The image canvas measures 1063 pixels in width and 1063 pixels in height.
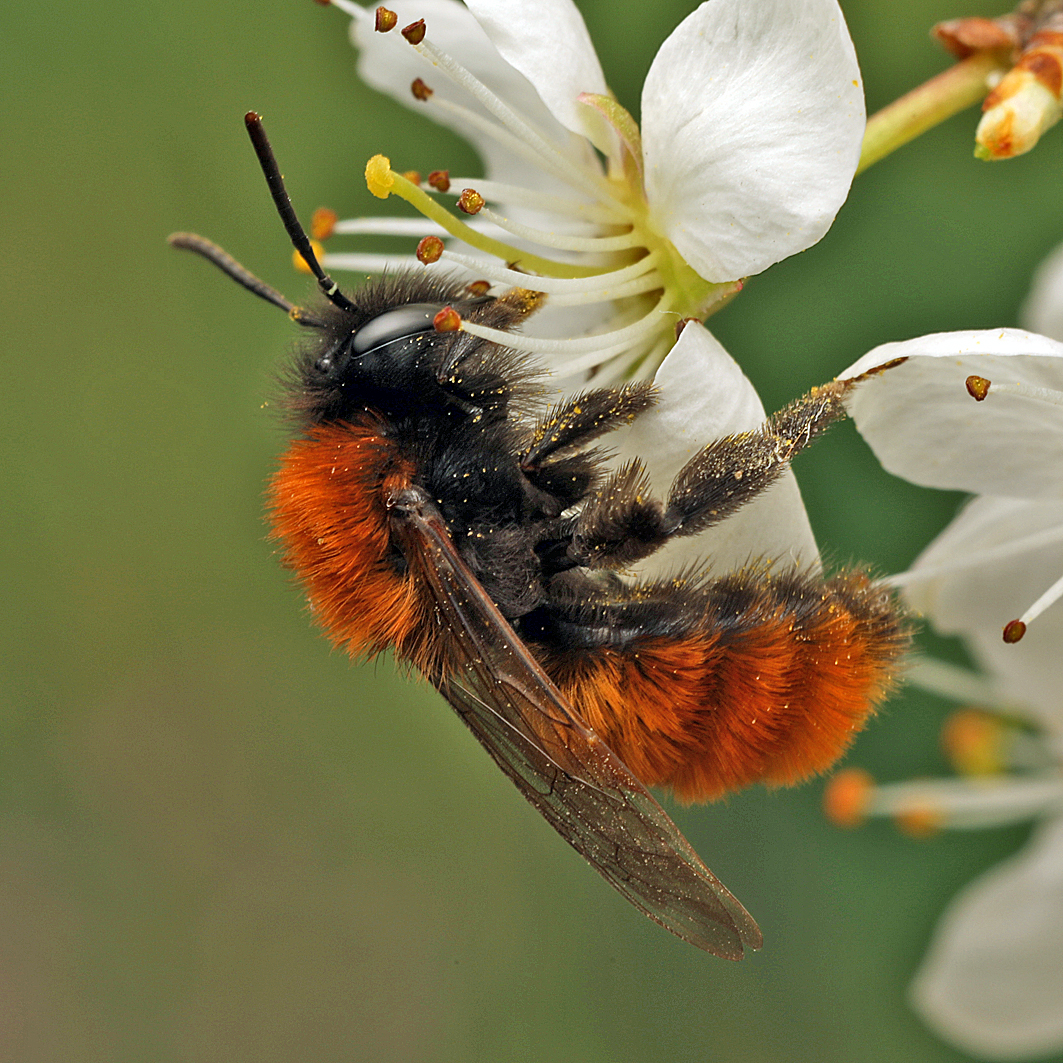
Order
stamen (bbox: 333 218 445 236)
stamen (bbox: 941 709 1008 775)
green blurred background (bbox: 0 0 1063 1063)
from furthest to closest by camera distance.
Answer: green blurred background (bbox: 0 0 1063 1063) < stamen (bbox: 941 709 1008 775) < stamen (bbox: 333 218 445 236)

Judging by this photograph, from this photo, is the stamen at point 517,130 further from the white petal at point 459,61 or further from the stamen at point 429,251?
the stamen at point 429,251

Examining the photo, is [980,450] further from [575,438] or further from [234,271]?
[234,271]

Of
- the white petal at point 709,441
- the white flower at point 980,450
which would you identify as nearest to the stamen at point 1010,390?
the white flower at point 980,450

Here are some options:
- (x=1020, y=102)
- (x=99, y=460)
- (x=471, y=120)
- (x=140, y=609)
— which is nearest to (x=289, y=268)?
(x=99, y=460)

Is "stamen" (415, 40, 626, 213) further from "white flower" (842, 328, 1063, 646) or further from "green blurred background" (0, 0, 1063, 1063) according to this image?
"green blurred background" (0, 0, 1063, 1063)

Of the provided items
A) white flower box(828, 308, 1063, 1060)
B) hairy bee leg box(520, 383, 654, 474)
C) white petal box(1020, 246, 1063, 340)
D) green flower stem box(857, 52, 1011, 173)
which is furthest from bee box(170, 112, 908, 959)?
white petal box(1020, 246, 1063, 340)

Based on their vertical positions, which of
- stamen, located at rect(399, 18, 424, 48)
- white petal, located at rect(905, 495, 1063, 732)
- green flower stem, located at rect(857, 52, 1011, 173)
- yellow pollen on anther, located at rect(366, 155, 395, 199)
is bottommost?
white petal, located at rect(905, 495, 1063, 732)
